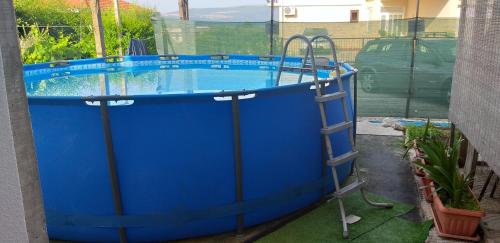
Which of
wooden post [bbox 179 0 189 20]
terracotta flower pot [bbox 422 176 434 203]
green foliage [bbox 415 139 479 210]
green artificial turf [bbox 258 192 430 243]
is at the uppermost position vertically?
wooden post [bbox 179 0 189 20]

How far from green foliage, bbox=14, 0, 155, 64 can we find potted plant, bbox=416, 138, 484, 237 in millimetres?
11381

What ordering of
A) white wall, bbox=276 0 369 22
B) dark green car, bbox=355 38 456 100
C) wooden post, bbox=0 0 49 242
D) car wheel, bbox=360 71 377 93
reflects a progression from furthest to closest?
1. white wall, bbox=276 0 369 22
2. car wheel, bbox=360 71 377 93
3. dark green car, bbox=355 38 456 100
4. wooden post, bbox=0 0 49 242

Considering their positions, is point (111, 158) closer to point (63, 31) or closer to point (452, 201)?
point (452, 201)

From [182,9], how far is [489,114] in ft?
46.4

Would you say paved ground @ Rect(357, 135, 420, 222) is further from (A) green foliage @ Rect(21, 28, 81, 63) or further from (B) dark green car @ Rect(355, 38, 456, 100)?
(A) green foliage @ Rect(21, 28, 81, 63)

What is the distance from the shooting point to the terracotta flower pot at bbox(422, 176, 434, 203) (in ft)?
12.1

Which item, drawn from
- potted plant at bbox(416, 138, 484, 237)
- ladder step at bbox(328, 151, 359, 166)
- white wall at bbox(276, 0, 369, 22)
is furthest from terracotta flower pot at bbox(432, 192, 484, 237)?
white wall at bbox(276, 0, 369, 22)

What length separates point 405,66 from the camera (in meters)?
7.47

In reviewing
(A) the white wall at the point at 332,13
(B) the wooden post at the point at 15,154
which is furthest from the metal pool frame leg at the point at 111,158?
(A) the white wall at the point at 332,13

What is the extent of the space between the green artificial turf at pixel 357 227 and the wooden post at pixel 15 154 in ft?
7.71

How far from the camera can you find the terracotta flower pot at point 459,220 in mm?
3096

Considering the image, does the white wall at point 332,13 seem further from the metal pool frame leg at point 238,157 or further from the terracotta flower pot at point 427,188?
the metal pool frame leg at point 238,157

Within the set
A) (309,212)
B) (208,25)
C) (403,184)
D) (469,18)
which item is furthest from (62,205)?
(208,25)

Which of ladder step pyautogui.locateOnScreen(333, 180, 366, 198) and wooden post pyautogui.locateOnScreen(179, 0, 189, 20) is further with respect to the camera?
wooden post pyautogui.locateOnScreen(179, 0, 189, 20)
